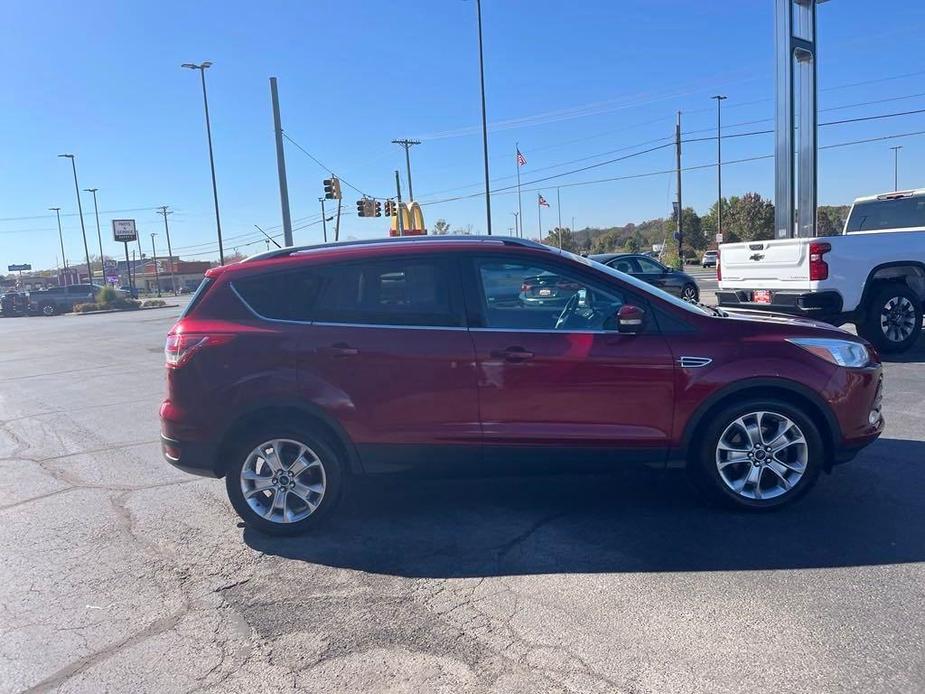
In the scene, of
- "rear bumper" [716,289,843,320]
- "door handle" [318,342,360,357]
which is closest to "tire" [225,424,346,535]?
"door handle" [318,342,360,357]

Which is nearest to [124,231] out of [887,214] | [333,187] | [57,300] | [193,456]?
[57,300]

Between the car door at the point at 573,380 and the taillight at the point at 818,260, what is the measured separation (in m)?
5.74

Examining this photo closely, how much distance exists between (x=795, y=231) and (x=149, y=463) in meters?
11.7

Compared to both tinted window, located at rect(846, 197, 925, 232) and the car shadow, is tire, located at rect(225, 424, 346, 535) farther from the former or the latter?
tinted window, located at rect(846, 197, 925, 232)

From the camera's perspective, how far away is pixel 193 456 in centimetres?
468

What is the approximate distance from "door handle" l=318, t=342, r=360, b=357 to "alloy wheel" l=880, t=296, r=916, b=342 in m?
8.08

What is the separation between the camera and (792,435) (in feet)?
15.3

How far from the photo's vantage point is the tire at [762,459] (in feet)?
15.1

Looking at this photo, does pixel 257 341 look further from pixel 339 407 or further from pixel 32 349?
pixel 32 349

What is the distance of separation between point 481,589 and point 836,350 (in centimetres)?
273

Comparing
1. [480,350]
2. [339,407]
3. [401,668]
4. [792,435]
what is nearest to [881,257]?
[792,435]

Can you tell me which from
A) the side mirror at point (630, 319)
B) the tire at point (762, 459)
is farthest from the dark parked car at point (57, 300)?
the tire at point (762, 459)

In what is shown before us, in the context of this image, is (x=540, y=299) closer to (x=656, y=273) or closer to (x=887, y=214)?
(x=887, y=214)

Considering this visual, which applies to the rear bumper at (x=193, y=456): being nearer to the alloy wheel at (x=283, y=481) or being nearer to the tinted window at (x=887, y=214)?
the alloy wheel at (x=283, y=481)
